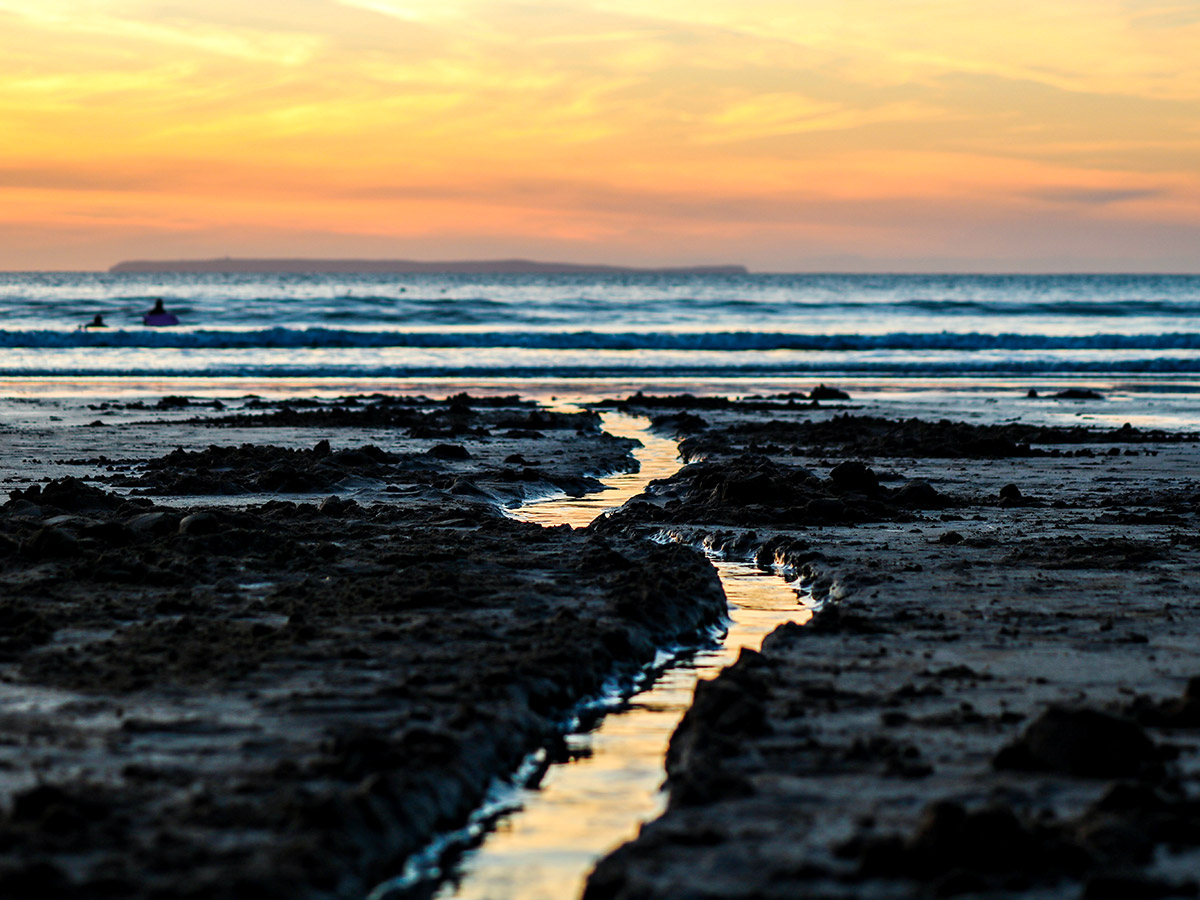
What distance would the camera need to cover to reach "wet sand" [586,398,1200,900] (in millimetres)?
3947

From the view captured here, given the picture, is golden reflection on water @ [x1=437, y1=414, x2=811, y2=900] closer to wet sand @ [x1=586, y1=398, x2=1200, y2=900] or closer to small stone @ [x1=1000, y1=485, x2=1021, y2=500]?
wet sand @ [x1=586, y1=398, x2=1200, y2=900]

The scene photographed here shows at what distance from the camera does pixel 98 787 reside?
4.43 m

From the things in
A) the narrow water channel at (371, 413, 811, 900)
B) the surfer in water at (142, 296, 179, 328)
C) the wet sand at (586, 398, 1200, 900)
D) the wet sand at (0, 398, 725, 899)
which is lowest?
the narrow water channel at (371, 413, 811, 900)

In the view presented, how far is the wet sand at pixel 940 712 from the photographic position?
3.95 metres

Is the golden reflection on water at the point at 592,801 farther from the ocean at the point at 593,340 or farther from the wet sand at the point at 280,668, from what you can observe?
the ocean at the point at 593,340

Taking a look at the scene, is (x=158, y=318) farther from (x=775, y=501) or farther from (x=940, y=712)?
(x=940, y=712)

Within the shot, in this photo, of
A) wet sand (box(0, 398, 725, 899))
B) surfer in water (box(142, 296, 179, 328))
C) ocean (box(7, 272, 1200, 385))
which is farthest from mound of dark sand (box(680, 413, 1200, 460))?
surfer in water (box(142, 296, 179, 328))

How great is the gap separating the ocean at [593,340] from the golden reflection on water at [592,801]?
26151 mm

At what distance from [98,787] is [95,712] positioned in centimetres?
96

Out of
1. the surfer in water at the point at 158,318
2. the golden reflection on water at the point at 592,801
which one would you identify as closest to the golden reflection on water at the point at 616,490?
the golden reflection on water at the point at 592,801

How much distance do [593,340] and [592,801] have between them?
40783 millimetres

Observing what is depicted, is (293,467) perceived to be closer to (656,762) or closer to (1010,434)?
(656,762)

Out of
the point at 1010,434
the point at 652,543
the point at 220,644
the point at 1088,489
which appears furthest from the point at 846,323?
the point at 220,644

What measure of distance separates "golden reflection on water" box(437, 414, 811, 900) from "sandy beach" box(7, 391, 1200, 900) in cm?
17
